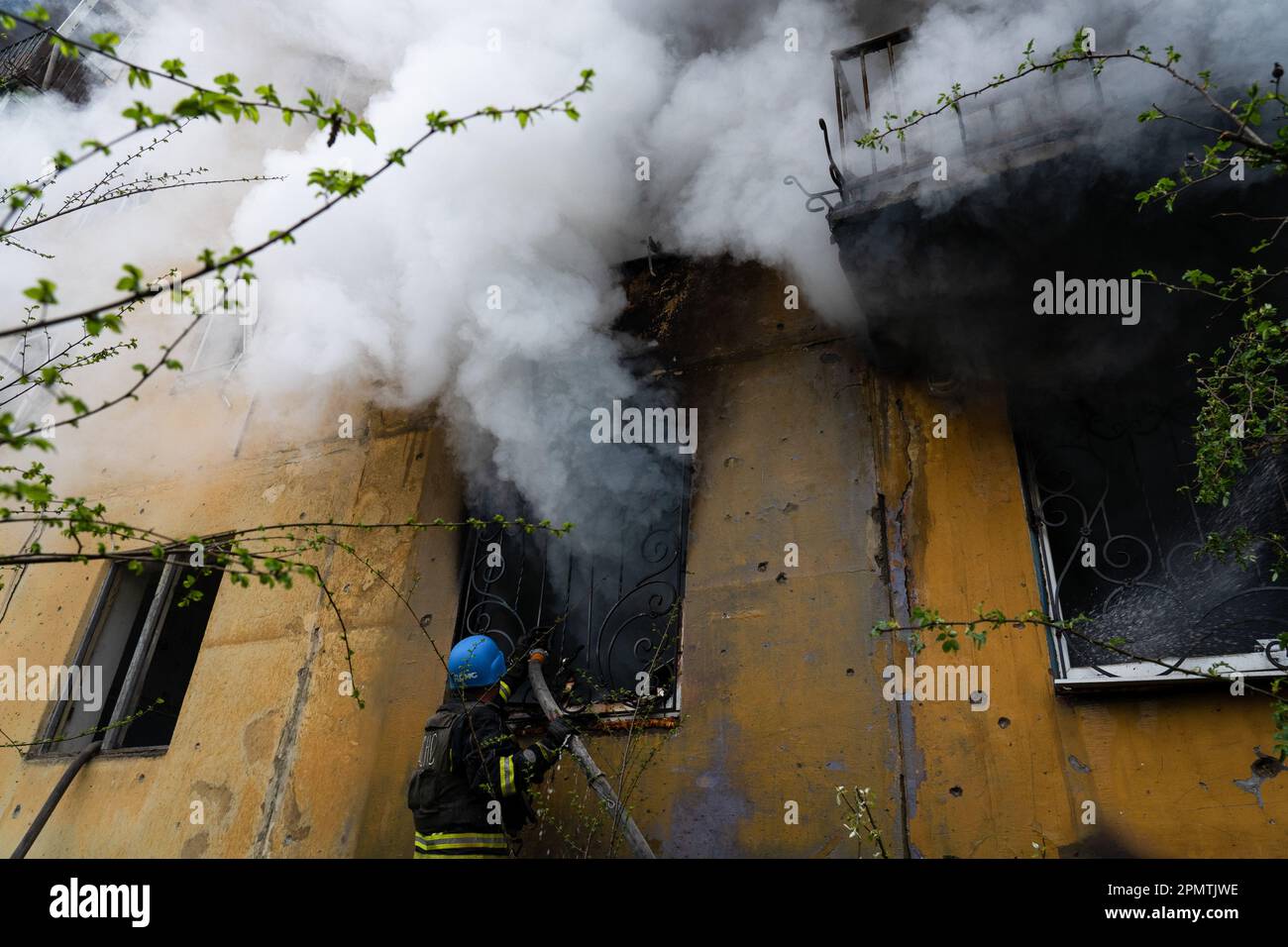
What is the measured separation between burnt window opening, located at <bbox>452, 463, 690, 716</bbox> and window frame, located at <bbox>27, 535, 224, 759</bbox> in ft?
7.55

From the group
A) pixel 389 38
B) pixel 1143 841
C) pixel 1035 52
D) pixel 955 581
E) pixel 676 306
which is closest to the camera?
pixel 1143 841

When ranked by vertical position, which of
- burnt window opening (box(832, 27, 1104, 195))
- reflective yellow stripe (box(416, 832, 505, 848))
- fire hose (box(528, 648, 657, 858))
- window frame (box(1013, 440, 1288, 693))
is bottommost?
reflective yellow stripe (box(416, 832, 505, 848))

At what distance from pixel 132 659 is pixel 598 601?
4.02m

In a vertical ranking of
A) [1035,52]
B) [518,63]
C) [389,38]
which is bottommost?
[1035,52]

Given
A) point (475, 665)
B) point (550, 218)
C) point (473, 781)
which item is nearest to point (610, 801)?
point (473, 781)

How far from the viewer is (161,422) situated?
291 inches

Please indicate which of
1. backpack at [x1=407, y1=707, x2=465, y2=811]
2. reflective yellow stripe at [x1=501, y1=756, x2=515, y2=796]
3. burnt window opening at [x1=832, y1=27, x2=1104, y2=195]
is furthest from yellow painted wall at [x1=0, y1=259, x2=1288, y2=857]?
burnt window opening at [x1=832, y1=27, x2=1104, y2=195]

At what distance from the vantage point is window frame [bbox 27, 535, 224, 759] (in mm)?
6004

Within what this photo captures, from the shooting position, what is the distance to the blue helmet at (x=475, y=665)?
4016 millimetres

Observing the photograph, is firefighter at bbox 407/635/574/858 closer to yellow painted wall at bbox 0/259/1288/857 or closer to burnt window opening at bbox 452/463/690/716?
yellow painted wall at bbox 0/259/1288/857

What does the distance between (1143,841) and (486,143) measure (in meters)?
5.41
